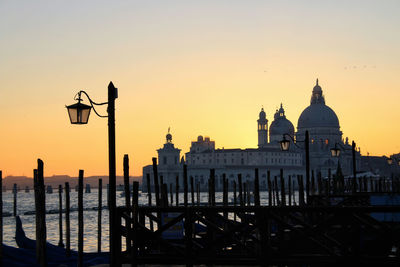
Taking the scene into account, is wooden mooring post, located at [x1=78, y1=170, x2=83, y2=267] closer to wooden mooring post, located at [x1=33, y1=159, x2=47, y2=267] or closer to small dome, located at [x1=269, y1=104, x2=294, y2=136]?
wooden mooring post, located at [x1=33, y1=159, x2=47, y2=267]

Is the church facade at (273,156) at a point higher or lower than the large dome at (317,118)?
lower

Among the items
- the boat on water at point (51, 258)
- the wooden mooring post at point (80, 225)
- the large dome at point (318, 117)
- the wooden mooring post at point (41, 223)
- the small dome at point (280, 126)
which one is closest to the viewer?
the wooden mooring post at point (41, 223)

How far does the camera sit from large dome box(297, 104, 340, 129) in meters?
139

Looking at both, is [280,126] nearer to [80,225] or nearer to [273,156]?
[273,156]

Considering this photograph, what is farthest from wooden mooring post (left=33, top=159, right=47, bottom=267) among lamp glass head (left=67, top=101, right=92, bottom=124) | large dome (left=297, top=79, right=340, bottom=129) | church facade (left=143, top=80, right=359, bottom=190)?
large dome (left=297, top=79, right=340, bottom=129)

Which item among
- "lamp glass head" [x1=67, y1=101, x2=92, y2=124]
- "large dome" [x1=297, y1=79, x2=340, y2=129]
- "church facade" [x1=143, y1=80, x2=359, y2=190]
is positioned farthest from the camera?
"large dome" [x1=297, y1=79, x2=340, y2=129]

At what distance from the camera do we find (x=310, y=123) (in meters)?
139

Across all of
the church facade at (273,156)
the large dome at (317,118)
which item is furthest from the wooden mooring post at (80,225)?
the large dome at (317,118)

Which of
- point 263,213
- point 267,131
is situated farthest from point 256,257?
point 267,131

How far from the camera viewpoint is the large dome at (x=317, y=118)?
13888 centimetres

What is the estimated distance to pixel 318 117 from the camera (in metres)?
139

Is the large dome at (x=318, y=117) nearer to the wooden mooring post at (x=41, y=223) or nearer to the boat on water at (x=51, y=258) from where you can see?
the boat on water at (x=51, y=258)

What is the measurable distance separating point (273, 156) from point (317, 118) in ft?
37.2

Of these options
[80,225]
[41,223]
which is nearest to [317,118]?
[80,225]
